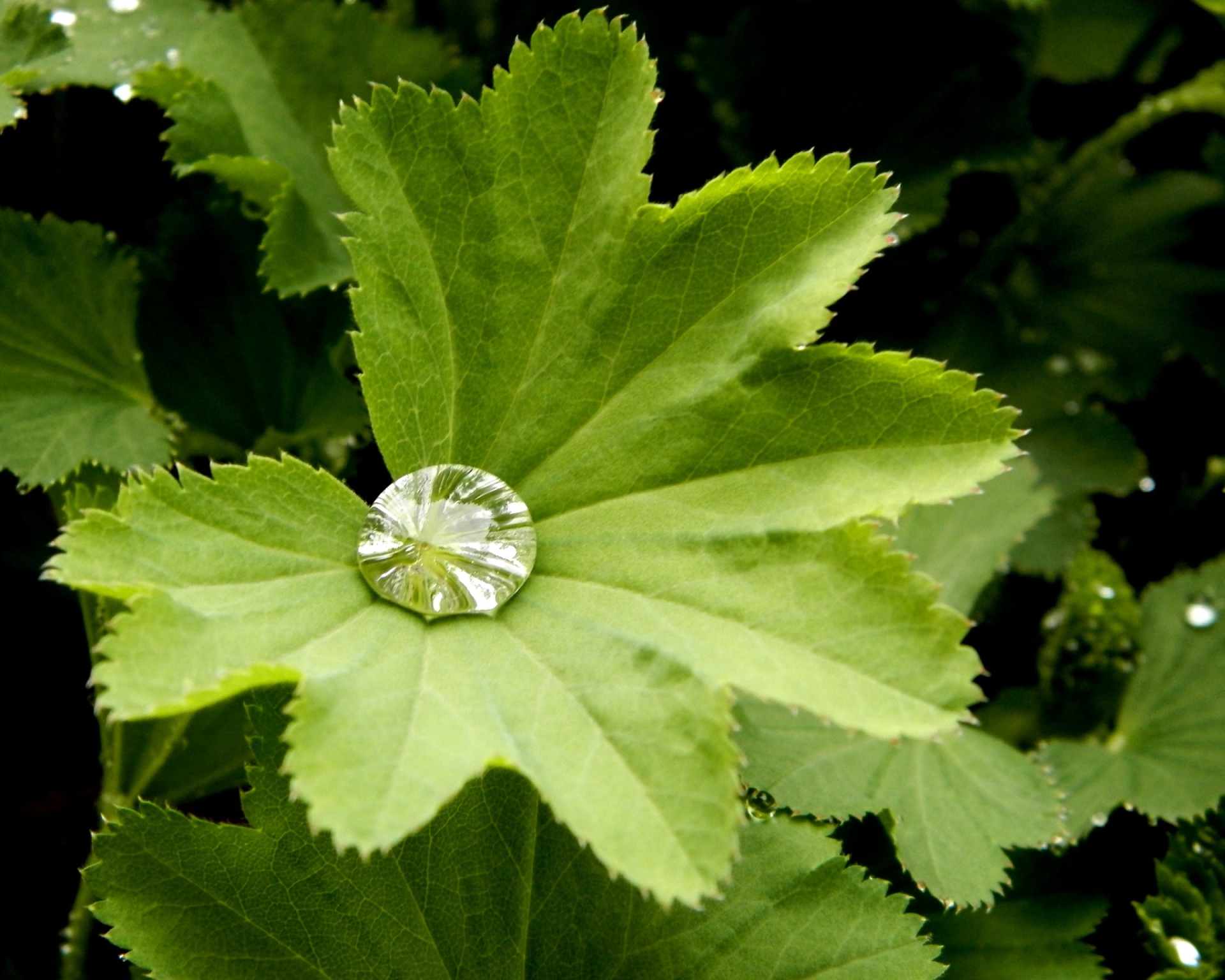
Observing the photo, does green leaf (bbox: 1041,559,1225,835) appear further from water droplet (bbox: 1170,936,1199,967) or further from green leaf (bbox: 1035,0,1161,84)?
green leaf (bbox: 1035,0,1161,84)

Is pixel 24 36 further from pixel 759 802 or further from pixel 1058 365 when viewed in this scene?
pixel 1058 365

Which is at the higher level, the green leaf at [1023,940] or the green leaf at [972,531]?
the green leaf at [972,531]

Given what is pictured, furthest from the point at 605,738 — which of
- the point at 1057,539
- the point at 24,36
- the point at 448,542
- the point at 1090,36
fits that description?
the point at 1090,36

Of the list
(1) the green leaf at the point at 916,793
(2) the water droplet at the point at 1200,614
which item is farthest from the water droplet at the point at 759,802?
(2) the water droplet at the point at 1200,614

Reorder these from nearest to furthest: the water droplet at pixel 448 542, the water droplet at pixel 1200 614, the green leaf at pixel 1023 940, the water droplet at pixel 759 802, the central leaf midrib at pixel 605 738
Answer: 1. the central leaf midrib at pixel 605 738
2. the water droplet at pixel 448 542
3. the water droplet at pixel 759 802
4. the green leaf at pixel 1023 940
5. the water droplet at pixel 1200 614

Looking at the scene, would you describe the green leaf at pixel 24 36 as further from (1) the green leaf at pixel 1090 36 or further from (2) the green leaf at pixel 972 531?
(1) the green leaf at pixel 1090 36

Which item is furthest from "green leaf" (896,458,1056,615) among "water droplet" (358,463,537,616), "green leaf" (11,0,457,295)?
"green leaf" (11,0,457,295)
